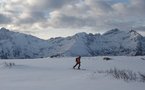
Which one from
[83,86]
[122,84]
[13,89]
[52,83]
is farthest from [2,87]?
[122,84]

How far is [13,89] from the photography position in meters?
14.9

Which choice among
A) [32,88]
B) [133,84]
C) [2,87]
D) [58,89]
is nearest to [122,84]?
[133,84]

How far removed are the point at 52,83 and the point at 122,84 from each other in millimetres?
3338

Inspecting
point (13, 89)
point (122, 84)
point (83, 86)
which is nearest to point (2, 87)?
point (13, 89)

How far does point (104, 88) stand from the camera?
47.1 ft

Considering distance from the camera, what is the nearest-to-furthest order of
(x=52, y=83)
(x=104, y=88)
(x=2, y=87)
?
1. (x=104, y=88)
2. (x=2, y=87)
3. (x=52, y=83)

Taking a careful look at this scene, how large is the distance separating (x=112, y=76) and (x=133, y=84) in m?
2.34

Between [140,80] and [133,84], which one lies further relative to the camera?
[140,80]

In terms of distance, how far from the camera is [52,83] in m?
16.6

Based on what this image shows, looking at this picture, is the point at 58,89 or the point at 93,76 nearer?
the point at 58,89

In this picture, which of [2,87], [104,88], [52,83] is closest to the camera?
[104,88]

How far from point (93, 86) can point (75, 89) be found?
0.90 m

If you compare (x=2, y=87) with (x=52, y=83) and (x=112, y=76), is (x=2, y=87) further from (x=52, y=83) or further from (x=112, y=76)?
(x=112, y=76)

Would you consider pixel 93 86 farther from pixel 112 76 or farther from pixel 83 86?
pixel 112 76
